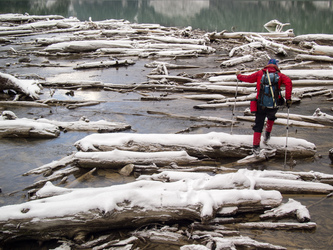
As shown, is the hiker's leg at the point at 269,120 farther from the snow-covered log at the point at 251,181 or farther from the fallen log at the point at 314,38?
the fallen log at the point at 314,38

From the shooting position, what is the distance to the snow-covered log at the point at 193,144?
23.1 feet

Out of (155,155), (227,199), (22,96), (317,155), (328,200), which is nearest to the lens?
(227,199)

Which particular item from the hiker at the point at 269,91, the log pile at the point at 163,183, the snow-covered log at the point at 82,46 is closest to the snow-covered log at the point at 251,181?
the log pile at the point at 163,183

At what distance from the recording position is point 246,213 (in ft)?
16.7

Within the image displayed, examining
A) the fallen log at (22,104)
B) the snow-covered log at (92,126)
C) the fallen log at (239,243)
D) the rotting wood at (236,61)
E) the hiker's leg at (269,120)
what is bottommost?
the fallen log at (239,243)

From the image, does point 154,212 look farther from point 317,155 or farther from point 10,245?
point 317,155

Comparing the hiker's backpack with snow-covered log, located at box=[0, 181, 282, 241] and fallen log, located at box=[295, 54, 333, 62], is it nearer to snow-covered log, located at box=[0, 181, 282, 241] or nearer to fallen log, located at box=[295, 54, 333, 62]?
snow-covered log, located at box=[0, 181, 282, 241]

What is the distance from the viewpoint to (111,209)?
15.1 ft

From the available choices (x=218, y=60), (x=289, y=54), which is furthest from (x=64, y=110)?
(x=289, y=54)

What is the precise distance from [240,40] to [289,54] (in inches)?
257

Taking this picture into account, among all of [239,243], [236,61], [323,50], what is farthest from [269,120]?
[323,50]

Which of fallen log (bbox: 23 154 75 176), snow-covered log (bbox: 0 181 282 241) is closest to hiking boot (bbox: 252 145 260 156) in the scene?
snow-covered log (bbox: 0 181 282 241)

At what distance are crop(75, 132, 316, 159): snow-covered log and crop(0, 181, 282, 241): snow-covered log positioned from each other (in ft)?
6.63

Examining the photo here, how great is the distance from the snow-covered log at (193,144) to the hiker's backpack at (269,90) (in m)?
1.00
